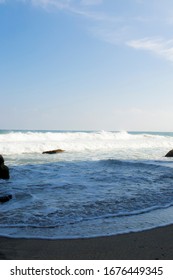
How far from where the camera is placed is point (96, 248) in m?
4.43

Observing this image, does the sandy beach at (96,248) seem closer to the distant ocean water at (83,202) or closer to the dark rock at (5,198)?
the distant ocean water at (83,202)

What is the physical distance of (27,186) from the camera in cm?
919

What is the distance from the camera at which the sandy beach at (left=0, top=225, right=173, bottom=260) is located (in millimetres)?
4137

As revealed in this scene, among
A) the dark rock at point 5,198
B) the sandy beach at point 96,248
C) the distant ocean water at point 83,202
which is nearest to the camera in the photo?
the sandy beach at point 96,248

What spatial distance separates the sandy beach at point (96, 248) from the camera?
414 cm

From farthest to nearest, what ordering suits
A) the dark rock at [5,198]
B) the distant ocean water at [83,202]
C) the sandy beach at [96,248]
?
the dark rock at [5,198]
the distant ocean water at [83,202]
the sandy beach at [96,248]

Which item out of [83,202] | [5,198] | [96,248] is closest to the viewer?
[96,248]

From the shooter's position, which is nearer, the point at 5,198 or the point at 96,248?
the point at 96,248

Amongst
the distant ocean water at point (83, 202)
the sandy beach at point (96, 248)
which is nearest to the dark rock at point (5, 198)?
the distant ocean water at point (83, 202)

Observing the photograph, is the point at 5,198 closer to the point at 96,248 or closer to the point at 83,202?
the point at 83,202

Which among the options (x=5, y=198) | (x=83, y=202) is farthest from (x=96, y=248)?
(x=5, y=198)

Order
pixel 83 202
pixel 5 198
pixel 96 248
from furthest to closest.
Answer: pixel 5 198
pixel 83 202
pixel 96 248
